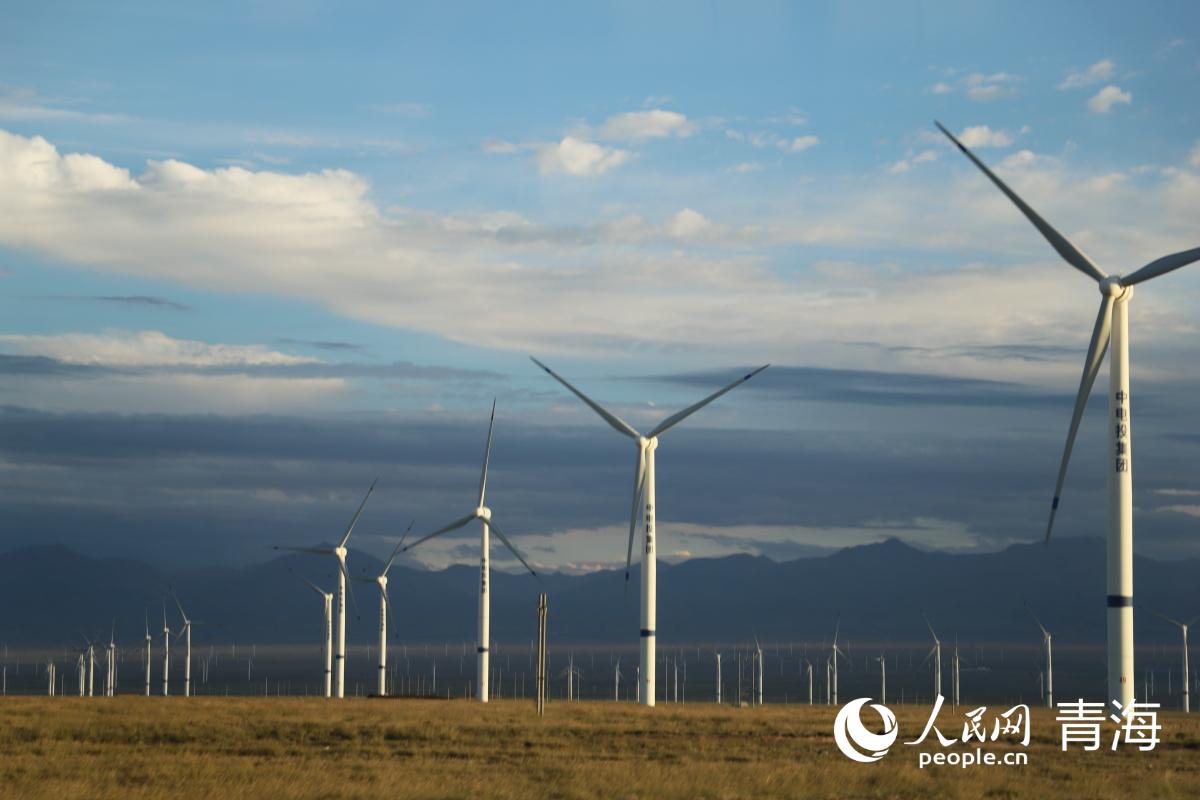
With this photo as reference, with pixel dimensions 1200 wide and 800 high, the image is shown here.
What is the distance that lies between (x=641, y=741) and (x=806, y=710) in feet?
62.6

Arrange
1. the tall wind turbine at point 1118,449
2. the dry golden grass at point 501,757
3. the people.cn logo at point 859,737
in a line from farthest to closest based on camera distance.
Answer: the tall wind turbine at point 1118,449 < the people.cn logo at point 859,737 < the dry golden grass at point 501,757

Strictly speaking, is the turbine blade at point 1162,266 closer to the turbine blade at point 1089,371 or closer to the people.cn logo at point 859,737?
the turbine blade at point 1089,371

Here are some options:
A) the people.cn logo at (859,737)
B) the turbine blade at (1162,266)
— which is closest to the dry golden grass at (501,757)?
the people.cn logo at (859,737)

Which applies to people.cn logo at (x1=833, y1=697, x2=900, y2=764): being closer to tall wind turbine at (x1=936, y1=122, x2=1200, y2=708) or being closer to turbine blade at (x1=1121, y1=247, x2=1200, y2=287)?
tall wind turbine at (x1=936, y1=122, x2=1200, y2=708)

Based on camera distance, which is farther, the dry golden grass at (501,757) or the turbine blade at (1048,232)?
the turbine blade at (1048,232)

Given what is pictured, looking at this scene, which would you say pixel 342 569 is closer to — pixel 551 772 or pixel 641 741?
pixel 641 741

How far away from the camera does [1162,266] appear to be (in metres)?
58.4

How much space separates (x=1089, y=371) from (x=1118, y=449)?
452 cm

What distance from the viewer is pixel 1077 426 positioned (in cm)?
5812

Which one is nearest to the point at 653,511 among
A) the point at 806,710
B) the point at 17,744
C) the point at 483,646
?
the point at 806,710

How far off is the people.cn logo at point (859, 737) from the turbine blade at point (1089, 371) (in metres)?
11.7

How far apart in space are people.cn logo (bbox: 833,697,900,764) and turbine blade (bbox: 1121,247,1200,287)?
19.3 m

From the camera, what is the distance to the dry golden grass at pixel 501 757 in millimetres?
38875

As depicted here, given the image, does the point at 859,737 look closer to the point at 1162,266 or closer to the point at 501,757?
the point at 501,757
